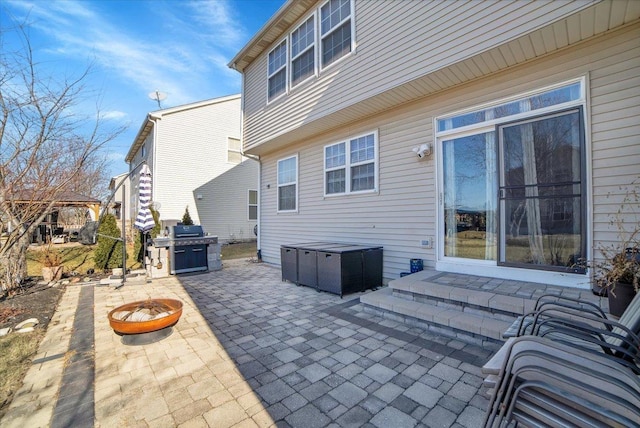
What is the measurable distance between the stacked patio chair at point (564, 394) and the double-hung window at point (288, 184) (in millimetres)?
6459

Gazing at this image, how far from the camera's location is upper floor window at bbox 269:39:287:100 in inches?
274

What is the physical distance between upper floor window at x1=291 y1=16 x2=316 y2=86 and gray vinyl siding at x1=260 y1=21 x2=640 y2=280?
1.36m

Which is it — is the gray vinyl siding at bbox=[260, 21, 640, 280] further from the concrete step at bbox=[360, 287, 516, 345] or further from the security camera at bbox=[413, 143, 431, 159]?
the concrete step at bbox=[360, 287, 516, 345]

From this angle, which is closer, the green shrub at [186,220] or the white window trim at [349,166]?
the white window trim at [349,166]

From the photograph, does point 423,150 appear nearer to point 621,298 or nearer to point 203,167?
point 621,298

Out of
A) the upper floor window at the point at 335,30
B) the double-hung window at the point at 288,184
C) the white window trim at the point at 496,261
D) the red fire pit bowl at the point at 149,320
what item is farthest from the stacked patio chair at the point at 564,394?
the double-hung window at the point at 288,184

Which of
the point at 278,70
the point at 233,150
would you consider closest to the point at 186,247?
the point at 278,70

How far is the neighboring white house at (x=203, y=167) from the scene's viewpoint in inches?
473

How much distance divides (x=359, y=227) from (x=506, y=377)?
14.8 feet

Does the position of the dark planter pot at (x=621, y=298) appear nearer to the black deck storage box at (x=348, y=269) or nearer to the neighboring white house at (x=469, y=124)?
the neighboring white house at (x=469, y=124)

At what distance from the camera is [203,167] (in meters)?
13.1

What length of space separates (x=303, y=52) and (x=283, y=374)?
622 centimetres

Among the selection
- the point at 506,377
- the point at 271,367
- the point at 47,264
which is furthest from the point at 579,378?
the point at 47,264

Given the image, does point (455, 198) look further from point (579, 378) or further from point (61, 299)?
point (61, 299)
